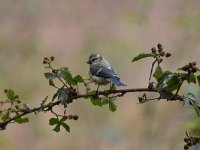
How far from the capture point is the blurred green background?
4801mm

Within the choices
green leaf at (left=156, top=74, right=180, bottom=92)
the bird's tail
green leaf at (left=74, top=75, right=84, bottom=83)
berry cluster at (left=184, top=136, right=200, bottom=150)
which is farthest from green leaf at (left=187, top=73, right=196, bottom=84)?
the bird's tail

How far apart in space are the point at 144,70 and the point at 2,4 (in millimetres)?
1991

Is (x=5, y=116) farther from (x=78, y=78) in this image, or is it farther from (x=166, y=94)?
(x=166, y=94)

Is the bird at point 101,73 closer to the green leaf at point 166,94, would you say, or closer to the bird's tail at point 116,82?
the bird's tail at point 116,82

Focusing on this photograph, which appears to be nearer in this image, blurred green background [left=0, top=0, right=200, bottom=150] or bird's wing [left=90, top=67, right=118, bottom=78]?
bird's wing [left=90, top=67, right=118, bottom=78]

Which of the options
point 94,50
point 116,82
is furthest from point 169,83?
point 94,50

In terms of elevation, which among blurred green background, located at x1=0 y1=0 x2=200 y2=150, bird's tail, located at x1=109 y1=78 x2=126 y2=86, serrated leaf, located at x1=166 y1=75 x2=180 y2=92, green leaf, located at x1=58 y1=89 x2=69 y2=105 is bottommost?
serrated leaf, located at x1=166 y1=75 x2=180 y2=92

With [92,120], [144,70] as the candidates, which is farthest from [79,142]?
[144,70]

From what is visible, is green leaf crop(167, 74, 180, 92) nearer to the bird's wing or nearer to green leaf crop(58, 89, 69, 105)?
green leaf crop(58, 89, 69, 105)

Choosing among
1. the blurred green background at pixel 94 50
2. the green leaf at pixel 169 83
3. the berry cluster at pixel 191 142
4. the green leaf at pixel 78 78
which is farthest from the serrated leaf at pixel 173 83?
the blurred green background at pixel 94 50

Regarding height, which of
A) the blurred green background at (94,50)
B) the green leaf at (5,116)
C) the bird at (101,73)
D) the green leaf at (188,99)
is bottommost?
the green leaf at (188,99)

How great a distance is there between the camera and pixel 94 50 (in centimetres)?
691

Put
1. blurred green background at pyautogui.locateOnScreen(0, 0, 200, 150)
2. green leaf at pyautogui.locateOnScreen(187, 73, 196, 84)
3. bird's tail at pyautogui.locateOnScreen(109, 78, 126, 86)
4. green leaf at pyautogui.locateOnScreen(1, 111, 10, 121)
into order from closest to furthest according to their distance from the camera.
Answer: green leaf at pyautogui.locateOnScreen(187, 73, 196, 84), green leaf at pyautogui.locateOnScreen(1, 111, 10, 121), bird's tail at pyautogui.locateOnScreen(109, 78, 126, 86), blurred green background at pyautogui.locateOnScreen(0, 0, 200, 150)

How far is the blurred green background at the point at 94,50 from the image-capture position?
15.8 ft
